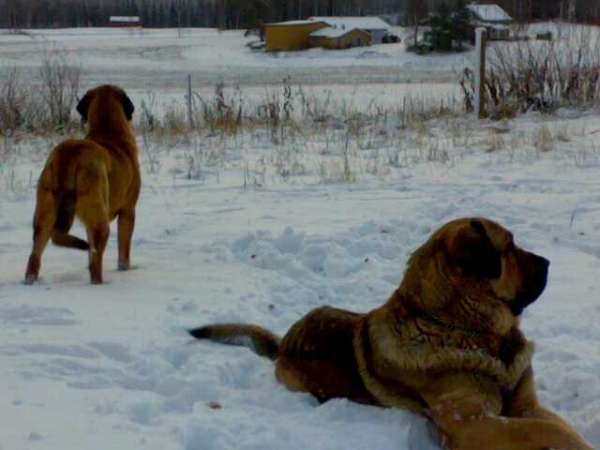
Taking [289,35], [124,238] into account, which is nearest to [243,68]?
[289,35]

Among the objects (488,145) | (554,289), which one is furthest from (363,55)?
(554,289)

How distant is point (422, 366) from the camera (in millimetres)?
4320

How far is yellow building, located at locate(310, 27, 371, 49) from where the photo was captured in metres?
64.0

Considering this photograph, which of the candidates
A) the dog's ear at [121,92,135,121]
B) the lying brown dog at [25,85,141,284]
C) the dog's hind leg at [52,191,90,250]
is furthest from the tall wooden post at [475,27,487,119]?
the dog's hind leg at [52,191,90,250]

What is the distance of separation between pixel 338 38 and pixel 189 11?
1860 inches

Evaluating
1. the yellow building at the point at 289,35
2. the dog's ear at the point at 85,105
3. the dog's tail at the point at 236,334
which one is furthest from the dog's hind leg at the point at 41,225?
the yellow building at the point at 289,35

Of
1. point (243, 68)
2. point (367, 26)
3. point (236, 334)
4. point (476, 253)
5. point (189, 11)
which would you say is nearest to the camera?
point (476, 253)

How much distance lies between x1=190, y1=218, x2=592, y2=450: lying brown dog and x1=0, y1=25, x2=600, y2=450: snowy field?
0.19m

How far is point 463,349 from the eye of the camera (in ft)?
14.0

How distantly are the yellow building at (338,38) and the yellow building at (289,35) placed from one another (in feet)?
2.89

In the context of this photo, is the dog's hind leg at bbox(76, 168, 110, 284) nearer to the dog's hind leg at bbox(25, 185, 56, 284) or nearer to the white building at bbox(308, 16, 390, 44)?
the dog's hind leg at bbox(25, 185, 56, 284)

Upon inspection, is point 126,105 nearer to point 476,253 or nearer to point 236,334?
point 236,334

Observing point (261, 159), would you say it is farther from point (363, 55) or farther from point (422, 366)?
point (363, 55)

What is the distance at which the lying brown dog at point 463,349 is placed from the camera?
405cm
